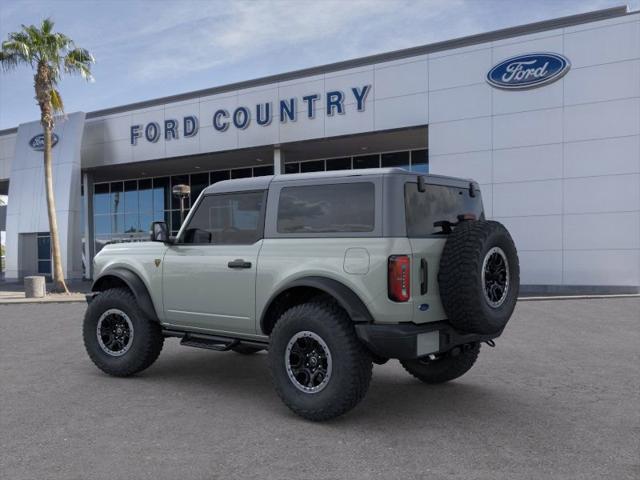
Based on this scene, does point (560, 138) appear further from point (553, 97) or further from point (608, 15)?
point (608, 15)

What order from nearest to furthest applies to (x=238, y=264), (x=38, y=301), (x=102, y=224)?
1. (x=238, y=264)
2. (x=38, y=301)
3. (x=102, y=224)

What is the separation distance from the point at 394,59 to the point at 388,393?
15716 millimetres

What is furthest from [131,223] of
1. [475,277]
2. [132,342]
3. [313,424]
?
[475,277]

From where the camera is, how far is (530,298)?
14688 millimetres

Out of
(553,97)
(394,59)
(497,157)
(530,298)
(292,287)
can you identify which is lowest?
(530,298)

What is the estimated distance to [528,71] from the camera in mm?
17203

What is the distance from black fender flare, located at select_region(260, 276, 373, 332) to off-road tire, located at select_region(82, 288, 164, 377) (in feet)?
7.05

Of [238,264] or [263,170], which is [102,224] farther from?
[238,264]

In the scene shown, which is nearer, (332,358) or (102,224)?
(332,358)

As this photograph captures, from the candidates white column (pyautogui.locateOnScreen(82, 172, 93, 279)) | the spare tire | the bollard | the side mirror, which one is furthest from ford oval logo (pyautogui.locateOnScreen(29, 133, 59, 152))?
the spare tire

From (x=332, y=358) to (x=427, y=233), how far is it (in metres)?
1.32

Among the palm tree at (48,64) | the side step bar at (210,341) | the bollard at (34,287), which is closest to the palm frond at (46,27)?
the palm tree at (48,64)

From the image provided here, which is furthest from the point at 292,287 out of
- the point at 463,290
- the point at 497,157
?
the point at 497,157

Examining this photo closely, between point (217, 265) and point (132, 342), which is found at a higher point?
point (217, 265)
